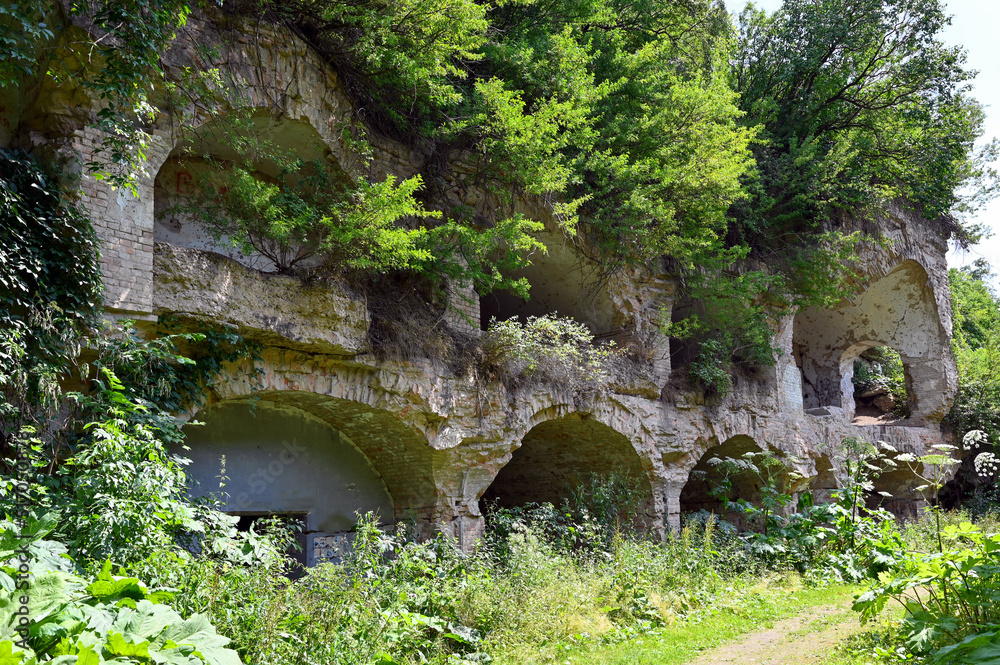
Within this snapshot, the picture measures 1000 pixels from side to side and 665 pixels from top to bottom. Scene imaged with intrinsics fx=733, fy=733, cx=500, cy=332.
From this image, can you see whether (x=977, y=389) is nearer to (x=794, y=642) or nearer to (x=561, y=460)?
(x=561, y=460)

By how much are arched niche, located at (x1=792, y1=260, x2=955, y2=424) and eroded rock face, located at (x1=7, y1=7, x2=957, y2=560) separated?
8.84 feet

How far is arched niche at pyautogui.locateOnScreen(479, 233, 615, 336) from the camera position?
10898 mm

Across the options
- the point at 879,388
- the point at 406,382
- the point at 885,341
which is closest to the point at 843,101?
the point at 885,341

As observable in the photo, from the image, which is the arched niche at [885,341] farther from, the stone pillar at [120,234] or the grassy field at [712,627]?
the stone pillar at [120,234]

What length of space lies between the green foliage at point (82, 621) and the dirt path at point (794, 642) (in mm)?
4079

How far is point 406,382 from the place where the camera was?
791 centimetres

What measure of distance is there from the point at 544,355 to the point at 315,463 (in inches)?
123

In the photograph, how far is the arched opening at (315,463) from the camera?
25.6 ft

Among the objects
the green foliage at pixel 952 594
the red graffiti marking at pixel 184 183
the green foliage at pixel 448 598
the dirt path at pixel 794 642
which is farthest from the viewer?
the red graffiti marking at pixel 184 183

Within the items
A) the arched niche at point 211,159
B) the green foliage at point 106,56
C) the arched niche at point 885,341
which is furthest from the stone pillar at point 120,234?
the arched niche at point 885,341

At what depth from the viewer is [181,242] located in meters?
7.44

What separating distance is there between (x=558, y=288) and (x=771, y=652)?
6.66 m

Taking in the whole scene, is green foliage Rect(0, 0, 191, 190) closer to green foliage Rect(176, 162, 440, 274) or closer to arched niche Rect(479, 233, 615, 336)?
green foliage Rect(176, 162, 440, 274)

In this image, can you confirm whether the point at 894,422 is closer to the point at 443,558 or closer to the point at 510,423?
the point at 510,423
